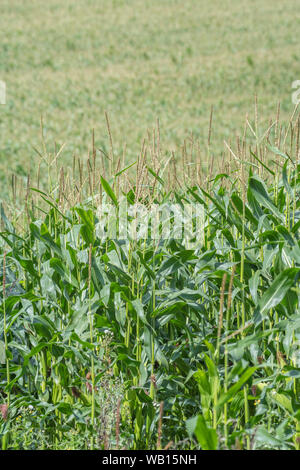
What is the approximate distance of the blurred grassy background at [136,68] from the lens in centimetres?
1408

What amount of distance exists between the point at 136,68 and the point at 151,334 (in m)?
17.0

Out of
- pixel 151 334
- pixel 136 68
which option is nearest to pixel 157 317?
pixel 151 334

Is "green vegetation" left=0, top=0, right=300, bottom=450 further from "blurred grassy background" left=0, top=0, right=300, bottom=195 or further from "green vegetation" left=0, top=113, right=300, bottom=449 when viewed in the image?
"blurred grassy background" left=0, top=0, right=300, bottom=195

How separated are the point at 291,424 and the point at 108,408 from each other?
0.93 metres

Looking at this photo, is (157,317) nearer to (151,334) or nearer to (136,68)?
(151,334)

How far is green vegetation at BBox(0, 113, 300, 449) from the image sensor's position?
3244 millimetres

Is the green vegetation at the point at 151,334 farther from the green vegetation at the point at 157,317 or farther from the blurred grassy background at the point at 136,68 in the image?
the blurred grassy background at the point at 136,68

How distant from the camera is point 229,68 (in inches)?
755

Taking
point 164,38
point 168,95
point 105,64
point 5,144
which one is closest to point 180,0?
point 164,38

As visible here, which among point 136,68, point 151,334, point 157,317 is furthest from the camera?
point 136,68

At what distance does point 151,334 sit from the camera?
11.1 feet

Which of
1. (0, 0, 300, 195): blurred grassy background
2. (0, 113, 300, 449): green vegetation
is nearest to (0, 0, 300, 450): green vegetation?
(0, 113, 300, 449): green vegetation

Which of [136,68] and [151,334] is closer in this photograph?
[151,334]

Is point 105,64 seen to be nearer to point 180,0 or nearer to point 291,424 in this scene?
point 180,0
